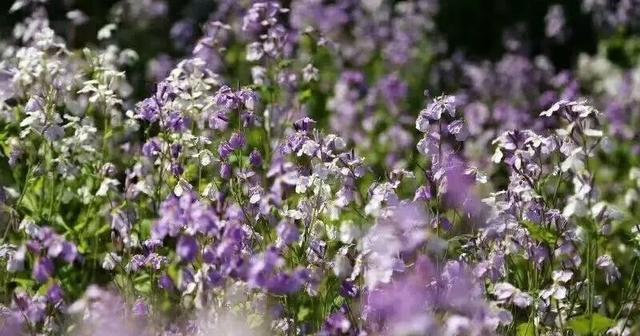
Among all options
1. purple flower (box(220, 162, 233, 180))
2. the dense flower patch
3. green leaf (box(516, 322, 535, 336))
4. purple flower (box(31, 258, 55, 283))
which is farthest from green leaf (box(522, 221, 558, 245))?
purple flower (box(31, 258, 55, 283))

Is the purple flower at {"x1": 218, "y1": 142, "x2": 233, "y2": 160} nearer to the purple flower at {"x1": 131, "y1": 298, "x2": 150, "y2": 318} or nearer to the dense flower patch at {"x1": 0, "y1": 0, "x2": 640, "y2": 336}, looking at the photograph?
the dense flower patch at {"x1": 0, "y1": 0, "x2": 640, "y2": 336}

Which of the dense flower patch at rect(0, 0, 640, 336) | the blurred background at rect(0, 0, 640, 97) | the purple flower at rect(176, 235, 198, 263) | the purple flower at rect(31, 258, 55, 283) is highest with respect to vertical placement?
the blurred background at rect(0, 0, 640, 97)

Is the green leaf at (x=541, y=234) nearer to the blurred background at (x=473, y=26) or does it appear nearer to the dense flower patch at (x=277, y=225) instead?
the dense flower patch at (x=277, y=225)

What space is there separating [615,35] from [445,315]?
5.63 meters

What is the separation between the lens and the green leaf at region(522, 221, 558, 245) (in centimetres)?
285

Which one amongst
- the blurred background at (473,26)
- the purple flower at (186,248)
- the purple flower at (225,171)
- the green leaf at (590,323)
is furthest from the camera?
the blurred background at (473,26)

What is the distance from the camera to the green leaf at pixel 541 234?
285 cm

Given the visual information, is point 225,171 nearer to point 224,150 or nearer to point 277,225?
point 224,150

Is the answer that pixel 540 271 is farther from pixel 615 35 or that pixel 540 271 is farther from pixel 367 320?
pixel 615 35

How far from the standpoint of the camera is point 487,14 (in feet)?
29.1

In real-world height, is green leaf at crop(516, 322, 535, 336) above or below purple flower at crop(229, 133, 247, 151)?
below

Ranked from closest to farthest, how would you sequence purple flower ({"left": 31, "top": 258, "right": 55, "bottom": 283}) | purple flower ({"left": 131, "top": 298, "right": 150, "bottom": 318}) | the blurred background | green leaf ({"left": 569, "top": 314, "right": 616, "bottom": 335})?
purple flower ({"left": 31, "top": 258, "right": 55, "bottom": 283}) < green leaf ({"left": 569, "top": 314, "right": 616, "bottom": 335}) < purple flower ({"left": 131, "top": 298, "right": 150, "bottom": 318}) < the blurred background

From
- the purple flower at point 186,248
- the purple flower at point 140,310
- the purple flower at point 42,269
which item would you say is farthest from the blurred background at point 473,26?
the purple flower at point 186,248

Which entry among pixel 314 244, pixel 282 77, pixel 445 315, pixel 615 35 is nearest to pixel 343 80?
pixel 282 77
